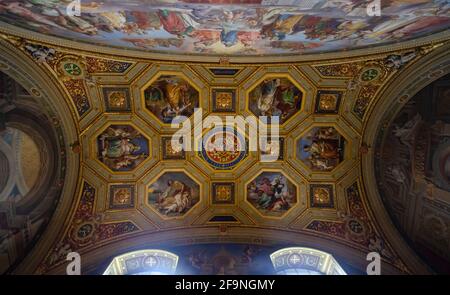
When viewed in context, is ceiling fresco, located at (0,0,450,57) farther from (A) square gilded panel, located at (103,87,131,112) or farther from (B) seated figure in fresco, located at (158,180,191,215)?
(B) seated figure in fresco, located at (158,180,191,215)

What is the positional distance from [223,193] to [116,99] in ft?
19.0

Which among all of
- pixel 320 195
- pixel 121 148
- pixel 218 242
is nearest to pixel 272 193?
pixel 320 195

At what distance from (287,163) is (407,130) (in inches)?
175

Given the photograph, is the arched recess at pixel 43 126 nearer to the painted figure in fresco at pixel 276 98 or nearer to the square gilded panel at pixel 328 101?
the painted figure in fresco at pixel 276 98

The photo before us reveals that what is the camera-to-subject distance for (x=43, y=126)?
36.3 feet

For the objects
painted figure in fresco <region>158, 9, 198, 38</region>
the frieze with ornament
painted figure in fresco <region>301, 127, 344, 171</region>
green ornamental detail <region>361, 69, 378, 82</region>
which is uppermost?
painted figure in fresco <region>158, 9, 198, 38</region>

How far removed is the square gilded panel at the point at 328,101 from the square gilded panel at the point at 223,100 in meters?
3.16

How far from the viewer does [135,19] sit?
879 cm

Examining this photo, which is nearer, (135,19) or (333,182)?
(135,19)

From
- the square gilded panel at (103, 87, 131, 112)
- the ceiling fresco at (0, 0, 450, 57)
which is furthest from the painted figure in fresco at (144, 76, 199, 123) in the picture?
the ceiling fresco at (0, 0, 450, 57)

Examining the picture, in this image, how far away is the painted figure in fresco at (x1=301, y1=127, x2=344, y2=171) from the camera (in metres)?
13.0

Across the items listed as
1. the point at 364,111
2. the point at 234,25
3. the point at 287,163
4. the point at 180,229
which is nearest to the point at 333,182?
the point at 287,163

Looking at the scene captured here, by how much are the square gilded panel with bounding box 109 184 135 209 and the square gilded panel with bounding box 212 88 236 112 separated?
473cm
